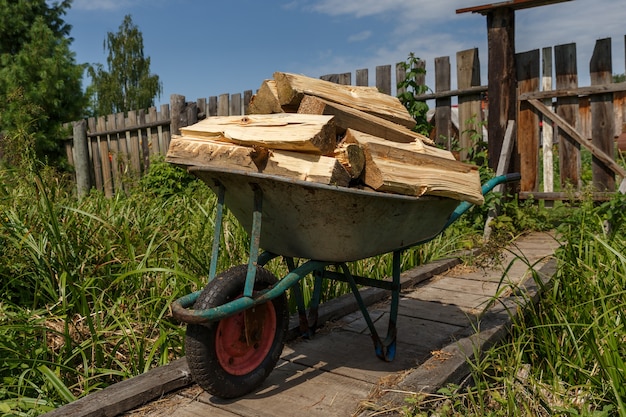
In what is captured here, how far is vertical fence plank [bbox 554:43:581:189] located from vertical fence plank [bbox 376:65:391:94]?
1800 mm

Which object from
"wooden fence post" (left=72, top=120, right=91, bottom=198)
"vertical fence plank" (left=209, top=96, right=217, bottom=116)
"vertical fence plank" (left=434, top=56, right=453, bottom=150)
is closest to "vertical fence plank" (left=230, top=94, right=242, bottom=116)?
"vertical fence plank" (left=209, top=96, right=217, bottom=116)

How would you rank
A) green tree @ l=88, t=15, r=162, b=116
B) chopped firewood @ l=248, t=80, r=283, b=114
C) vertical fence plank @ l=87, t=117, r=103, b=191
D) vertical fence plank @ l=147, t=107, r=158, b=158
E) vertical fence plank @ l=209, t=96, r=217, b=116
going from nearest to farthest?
1. chopped firewood @ l=248, t=80, r=283, b=114
2. vertical fence plank @ l=209, t=96, r=217, b=116
3. vertical fence plank @ l=147, t=107, r=158, b=158
4. vertical fence plank @ l=87, t=117, r=103, b=191
5. green tree @ l=88, t=15, r=162, b=116

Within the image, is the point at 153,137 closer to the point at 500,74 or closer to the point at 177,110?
the point at 177,110

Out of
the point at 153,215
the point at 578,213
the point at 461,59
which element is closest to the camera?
the point at 578,213

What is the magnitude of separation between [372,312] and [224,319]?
5.03 feet

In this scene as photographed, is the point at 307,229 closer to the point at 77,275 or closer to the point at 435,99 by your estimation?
the point at 77,275

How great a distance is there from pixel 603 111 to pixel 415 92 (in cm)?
198

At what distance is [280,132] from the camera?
224 centimetres

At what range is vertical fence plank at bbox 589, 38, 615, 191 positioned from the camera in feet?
19.5

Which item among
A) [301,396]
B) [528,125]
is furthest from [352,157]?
[528,125]

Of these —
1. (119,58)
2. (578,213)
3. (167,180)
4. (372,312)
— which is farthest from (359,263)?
(119,58)

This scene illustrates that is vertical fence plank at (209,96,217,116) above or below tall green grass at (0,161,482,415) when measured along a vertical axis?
above

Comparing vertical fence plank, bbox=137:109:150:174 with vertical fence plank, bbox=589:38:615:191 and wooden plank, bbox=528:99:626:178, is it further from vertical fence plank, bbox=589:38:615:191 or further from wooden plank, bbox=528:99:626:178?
vertical fence plank, bbox=589:38:615:191

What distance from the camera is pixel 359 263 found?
4359 millimetres
